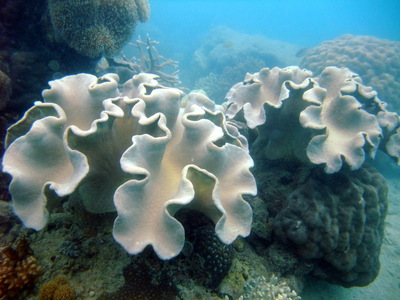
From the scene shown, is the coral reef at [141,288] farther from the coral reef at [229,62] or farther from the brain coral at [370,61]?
the coral reef at [229,62]

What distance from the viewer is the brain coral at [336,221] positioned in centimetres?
312

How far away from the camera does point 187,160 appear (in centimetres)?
218

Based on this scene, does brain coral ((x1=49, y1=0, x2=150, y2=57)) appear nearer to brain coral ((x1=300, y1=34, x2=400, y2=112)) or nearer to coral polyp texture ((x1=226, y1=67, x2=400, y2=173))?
coral polyp texture ((x1=226, y1=67, x2=400, y2=173))

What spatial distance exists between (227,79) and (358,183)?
15284 millimetres

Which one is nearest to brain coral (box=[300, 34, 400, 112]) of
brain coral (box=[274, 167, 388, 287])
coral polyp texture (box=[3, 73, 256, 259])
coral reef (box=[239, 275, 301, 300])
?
brain coral (box=[274, 167, 388, 287])

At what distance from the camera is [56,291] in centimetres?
188

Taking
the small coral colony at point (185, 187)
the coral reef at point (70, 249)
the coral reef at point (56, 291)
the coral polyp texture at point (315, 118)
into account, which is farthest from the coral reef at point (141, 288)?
the coral polyp texture at point (315, 118)

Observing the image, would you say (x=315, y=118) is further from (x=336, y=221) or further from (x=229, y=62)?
(x=229, y=62)

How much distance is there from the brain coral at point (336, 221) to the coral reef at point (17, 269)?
2861mm

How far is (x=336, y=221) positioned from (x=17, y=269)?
3.68m

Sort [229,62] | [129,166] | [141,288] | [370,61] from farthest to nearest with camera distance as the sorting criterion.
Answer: [229,62]
[370,61]
[141,288]
[129,166]

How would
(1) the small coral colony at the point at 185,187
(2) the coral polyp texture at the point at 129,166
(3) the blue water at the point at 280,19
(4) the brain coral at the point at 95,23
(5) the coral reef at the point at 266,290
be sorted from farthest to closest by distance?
1. (3) the blue water at the point at 280,19
2. (4) the brain coral at the point at 95,23
3. (5) the coral reef at the point at 266,290
4. (1) the small coral colony at the point at 185,187
5. (2) the coral polyp texture at the point at 129,166

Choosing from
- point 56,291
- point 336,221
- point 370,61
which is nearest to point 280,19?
point 370,61

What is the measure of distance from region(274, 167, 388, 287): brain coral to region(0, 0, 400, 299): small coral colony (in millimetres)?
18
